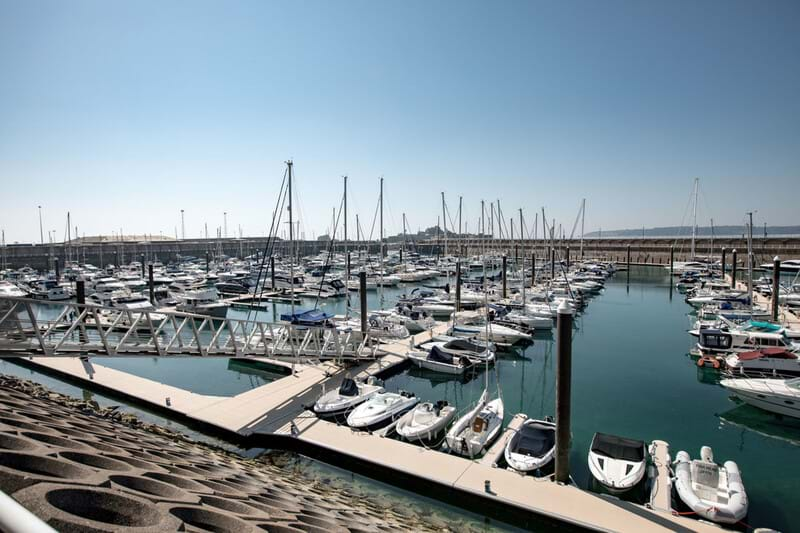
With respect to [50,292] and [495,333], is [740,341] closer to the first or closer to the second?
[495,333]

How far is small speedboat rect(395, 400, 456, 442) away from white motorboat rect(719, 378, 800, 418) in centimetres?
1490

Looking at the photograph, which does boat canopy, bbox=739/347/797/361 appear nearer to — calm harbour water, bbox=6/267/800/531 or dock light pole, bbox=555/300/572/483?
calm harbour water, bbox=6/267/800/531

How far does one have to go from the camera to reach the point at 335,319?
139 feet

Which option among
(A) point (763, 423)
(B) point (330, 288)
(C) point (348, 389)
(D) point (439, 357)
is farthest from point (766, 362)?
(B) point (330, 288)

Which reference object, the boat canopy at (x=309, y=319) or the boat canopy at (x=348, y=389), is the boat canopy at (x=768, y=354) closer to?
the boat canopy at (x=348, y=389)

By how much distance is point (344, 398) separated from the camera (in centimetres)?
2106

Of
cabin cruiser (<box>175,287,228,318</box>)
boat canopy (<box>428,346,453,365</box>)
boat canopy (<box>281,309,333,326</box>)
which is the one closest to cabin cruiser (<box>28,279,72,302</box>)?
cabin cruiser (<box>175,287,228,318</box>)

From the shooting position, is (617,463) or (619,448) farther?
(619,448)

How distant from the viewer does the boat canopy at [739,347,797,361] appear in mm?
25766

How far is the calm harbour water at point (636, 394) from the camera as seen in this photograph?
18000 mm

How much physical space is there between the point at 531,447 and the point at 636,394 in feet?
41.1

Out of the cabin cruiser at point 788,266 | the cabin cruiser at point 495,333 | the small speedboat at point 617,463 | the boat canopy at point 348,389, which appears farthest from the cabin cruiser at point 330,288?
the cabin cruiser at point 788,266

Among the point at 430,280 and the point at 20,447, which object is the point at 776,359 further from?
the point at 430,280

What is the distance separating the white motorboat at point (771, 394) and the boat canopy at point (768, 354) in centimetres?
392
